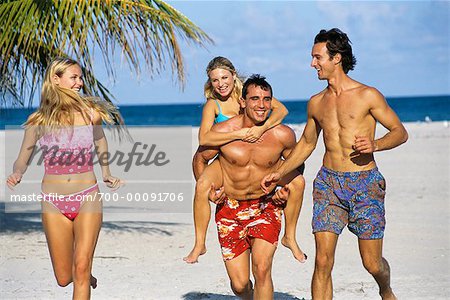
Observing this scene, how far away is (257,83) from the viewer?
6387 mm

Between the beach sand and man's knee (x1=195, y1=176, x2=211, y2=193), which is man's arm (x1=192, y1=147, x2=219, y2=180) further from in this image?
the beach sand

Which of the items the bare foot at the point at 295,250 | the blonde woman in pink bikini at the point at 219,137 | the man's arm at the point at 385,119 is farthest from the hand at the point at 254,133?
the bare foot at the point at 295,250

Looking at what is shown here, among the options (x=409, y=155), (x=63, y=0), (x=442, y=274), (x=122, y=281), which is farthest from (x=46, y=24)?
(x=409, y=155)

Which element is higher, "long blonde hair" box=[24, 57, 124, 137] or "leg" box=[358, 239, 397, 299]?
"long blonde hair" box=[24, 57, 124, 137]

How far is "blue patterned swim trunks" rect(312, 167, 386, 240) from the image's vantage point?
6430mm

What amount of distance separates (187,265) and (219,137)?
3.73 meters

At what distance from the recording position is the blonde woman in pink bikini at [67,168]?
243 inches

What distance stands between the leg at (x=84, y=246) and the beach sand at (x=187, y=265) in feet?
7.04

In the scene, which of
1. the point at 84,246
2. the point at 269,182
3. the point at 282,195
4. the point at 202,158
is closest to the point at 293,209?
the point at 282,195

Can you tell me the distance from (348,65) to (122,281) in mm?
3761

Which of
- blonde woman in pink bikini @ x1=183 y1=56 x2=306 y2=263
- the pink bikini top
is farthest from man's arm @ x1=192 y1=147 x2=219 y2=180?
the pink bikini top

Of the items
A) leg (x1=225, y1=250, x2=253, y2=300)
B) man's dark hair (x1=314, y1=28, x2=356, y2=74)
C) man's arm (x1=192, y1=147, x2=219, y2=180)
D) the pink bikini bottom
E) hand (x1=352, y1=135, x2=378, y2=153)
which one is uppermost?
man's dark hair (x1=314, y1=28, x2=356, y2=74)

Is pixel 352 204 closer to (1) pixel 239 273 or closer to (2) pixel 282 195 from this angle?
(2) pixel 282 195

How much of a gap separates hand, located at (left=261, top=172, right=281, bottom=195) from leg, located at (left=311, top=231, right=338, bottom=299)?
487 millimetres
